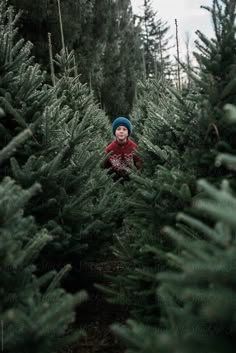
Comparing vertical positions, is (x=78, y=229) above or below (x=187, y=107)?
below

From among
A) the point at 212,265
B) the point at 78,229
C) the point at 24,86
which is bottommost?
the point at 78,229

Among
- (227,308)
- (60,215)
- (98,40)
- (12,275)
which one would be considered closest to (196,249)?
(227,308)

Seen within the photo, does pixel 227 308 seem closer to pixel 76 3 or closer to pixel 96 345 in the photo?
pixel 96 345

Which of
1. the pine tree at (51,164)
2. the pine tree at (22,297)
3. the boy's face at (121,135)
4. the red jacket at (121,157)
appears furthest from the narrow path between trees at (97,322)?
the boy's face at (121,135)

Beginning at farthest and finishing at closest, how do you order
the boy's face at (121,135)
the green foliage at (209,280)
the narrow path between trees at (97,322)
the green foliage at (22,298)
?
the boy's face at (121,135), the narrow path between trees at (97,322), the green foliage at (22,298), the green foliage at (209,280)

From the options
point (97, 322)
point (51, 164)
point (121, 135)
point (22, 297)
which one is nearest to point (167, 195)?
point (51, 164)

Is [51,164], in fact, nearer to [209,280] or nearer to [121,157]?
[209,280]

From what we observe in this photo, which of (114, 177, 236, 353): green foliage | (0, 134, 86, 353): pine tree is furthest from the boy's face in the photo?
(114, 177, 236, 353): green foliage

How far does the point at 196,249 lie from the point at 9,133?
2808 mm

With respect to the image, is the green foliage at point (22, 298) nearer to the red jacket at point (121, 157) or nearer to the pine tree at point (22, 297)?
the pine tree at point (22, 297)

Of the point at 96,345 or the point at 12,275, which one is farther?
the point at 96,345

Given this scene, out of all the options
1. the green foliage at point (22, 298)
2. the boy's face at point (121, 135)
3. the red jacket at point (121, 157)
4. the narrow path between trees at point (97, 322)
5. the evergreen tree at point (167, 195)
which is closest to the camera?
the green foliage at point (22, 298)

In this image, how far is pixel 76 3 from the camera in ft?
63.5

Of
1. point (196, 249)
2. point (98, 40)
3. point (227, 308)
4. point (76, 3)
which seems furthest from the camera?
point (98, 40)
